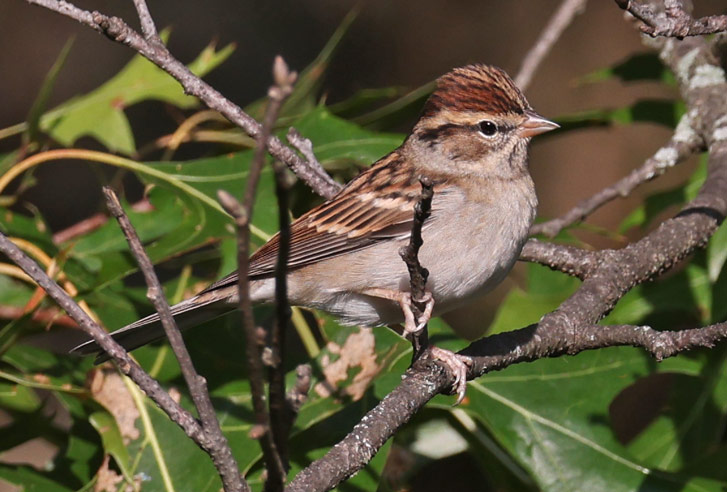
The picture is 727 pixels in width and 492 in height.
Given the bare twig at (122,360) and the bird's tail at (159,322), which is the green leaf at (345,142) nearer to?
the bird's tail at (159,322)

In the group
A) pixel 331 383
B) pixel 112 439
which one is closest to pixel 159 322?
pixel 112 439

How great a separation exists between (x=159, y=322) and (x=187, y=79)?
0.69 m

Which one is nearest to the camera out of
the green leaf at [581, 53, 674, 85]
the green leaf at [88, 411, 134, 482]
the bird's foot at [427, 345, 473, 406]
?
the bird's foot at [427, 345, 473, 406]

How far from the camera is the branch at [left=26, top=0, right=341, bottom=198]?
2.30 m

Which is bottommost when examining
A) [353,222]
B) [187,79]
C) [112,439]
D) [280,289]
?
[280,289]

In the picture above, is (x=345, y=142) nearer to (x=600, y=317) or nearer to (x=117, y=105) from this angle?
(x=117, y=105)

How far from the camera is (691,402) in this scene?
9.66ft

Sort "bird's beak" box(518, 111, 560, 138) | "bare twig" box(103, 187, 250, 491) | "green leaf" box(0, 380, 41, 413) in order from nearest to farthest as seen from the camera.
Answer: "bare twig" box(103, 187, 250, 491) → "green leaf" box(0, 380, 41, 413) → "bird's beak" box(518, 111, 560, 138)

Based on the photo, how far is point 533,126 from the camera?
9.83 ft

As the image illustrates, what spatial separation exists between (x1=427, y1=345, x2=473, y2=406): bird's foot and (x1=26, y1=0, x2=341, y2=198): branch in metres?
0.62

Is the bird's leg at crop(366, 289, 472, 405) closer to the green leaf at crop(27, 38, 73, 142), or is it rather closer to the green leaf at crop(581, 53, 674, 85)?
the green leaf at crop(27, 38, 73, 142)

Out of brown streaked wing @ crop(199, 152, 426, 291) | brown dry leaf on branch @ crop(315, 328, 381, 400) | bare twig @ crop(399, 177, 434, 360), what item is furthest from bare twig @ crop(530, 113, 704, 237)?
bare twig @ crop(399, 177, 434, 360)

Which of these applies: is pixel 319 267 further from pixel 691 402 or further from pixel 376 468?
pixel 691 402

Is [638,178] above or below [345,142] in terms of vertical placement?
below
